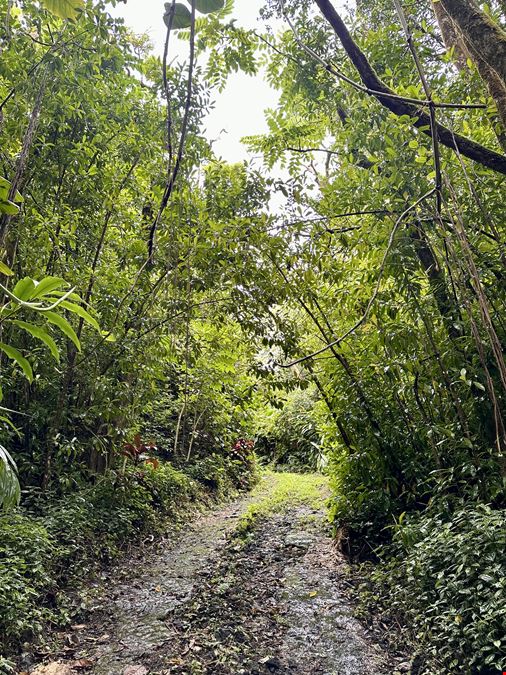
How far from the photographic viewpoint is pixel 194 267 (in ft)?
10.6

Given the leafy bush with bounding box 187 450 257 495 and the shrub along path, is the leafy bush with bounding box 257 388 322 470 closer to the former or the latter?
the leafy bush with bounding box 187 450 257 495

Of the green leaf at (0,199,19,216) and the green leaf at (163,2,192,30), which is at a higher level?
the green leaf at (163,2,192,30)

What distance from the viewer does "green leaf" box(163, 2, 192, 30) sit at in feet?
4.50

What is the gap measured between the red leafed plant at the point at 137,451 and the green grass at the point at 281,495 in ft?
4.03

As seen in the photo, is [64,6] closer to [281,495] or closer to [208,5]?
[208,5]

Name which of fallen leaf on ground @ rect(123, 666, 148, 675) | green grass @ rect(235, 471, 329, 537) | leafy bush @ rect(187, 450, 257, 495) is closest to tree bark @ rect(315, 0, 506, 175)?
fallen leaf on ground @ rect(123, 666, 148, 675)

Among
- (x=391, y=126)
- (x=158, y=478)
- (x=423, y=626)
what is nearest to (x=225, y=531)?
(x=158, y=478)

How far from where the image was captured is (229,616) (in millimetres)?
2738

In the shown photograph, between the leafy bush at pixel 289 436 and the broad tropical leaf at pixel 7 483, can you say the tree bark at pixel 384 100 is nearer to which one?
the broad tropical leaf at pixel 7 483

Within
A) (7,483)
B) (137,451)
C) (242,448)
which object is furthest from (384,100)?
(242,448)

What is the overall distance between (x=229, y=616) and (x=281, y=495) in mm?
3709

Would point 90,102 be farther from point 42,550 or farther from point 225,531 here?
point 225,531

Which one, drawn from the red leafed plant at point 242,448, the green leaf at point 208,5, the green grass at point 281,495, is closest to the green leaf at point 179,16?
the green leaf at point 208,5

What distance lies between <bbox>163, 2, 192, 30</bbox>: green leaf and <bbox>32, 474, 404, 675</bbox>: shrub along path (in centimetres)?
274
